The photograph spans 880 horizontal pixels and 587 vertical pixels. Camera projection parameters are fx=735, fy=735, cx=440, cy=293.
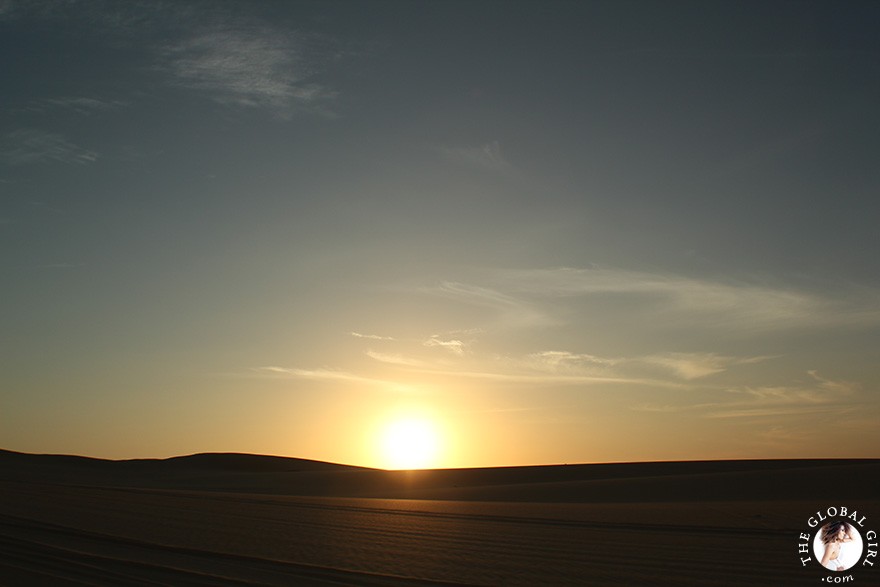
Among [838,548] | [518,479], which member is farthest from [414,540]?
[518,479]

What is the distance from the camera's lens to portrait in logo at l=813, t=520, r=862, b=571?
13.2 meters

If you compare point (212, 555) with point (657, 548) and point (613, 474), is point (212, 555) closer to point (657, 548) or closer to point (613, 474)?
point (657, 548)

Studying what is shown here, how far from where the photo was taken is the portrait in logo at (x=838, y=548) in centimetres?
1320

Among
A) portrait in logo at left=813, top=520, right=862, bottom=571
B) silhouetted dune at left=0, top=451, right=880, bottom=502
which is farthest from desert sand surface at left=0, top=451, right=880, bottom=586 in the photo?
silhouetted dune at left=0, top=451, right=880, bottom=502

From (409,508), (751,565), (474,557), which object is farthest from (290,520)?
(751,565)

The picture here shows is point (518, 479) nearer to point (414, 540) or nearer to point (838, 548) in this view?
point (414, 540)

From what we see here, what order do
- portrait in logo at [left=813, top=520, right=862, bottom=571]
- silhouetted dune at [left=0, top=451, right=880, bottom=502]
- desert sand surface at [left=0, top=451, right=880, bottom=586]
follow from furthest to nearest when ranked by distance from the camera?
silhouetted dune at [left=0, top=451, right=880, bottom=502], portrait in logo at [left=813, top=520, right=862, bottom=571], desert sand surface at [left=0, top=451, right=880, bottom=586]

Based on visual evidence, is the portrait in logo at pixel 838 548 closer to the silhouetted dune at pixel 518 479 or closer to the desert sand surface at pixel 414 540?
the desert sand surface at pixel 414 540

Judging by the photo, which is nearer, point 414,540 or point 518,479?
point 414,540

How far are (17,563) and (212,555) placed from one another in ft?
11.3

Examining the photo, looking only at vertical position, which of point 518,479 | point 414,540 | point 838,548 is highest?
point 838,548

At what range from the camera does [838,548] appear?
13906 mm

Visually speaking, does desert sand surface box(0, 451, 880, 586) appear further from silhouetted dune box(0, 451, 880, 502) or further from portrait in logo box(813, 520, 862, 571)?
silhouetted dune box(0, 451, 880, 502)

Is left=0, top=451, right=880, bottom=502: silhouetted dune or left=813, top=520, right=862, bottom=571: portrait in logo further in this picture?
A: left=0, top=451, right=880, bottom=502: silhouetted dune
